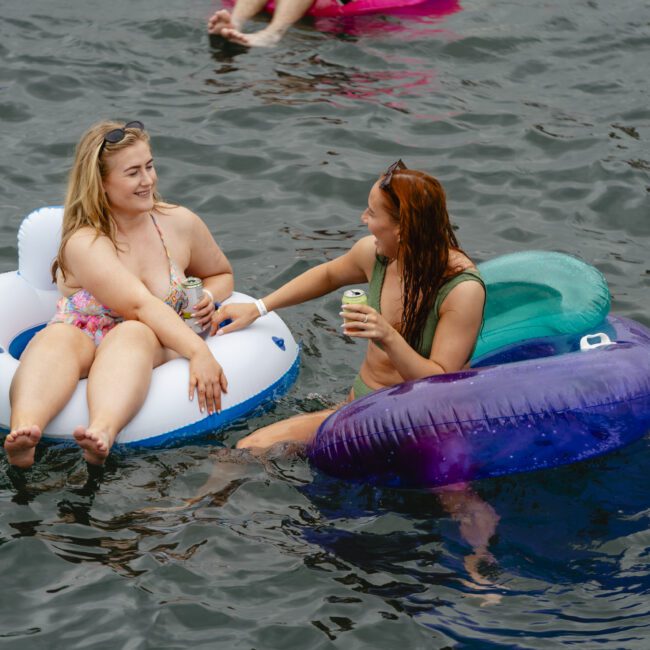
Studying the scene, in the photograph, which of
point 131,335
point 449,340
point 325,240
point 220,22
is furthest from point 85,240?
point 220,22

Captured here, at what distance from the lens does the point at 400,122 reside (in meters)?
8.59

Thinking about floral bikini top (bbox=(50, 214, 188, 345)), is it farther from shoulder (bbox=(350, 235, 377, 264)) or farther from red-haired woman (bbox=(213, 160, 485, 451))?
shoulder (bbox=(350, 235, 377, 264))

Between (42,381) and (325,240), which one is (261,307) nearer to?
(42,381)

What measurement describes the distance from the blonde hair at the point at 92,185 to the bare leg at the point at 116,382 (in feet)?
1.49

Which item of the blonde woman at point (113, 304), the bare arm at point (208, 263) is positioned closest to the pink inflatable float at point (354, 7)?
the bare arm at point (208, 263)

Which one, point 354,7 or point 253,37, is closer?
point 253,37

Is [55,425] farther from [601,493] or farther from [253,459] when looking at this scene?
[601,493]

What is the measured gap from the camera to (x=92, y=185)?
520 cm

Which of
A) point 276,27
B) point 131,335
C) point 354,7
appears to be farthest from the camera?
point 354,7

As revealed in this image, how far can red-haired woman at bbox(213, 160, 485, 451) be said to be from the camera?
4535mm

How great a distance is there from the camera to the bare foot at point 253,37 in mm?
9531

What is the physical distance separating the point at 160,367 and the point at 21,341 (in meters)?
0.85

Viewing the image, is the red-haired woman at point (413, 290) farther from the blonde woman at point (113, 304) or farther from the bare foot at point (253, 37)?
the bare foot at point (253, 37)

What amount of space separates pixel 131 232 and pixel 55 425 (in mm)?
979
